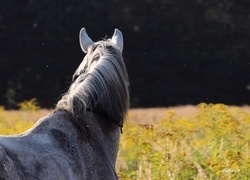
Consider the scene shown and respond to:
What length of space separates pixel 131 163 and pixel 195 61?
36.6 metres

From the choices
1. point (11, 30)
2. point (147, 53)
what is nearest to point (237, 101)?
point (147, 53)

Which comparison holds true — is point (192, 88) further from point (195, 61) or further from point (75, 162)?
point (75, 162)

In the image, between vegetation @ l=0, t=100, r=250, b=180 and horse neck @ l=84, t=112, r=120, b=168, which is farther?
vegetation @ l=0, t=100, r=250, b=180

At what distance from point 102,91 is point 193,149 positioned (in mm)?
3112

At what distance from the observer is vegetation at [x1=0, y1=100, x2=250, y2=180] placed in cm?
606

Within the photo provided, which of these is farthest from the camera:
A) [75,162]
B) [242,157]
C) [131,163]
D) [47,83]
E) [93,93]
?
[47,83]

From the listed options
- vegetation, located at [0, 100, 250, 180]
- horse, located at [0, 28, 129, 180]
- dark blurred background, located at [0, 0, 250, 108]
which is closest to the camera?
horse, located at [0, 28, 129, 180]

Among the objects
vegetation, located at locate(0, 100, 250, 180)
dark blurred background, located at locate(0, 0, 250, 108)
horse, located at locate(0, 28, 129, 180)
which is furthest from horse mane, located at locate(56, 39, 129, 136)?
dark blurred background, located at locate(0, 0, 250, 108)

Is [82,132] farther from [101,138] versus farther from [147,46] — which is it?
[147,46]

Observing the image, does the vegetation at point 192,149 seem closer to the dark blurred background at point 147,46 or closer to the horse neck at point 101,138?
the horse neck at point 101,138

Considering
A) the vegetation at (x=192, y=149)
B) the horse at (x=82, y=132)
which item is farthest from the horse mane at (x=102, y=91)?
the vegetation at (x=192, y=149)

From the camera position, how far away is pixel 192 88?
44.0 metres

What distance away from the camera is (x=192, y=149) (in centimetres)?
768

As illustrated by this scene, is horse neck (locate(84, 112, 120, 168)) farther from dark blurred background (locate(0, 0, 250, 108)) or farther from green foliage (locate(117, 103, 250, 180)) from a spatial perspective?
dark blurred background (locate(0, 0, 250, 108))
